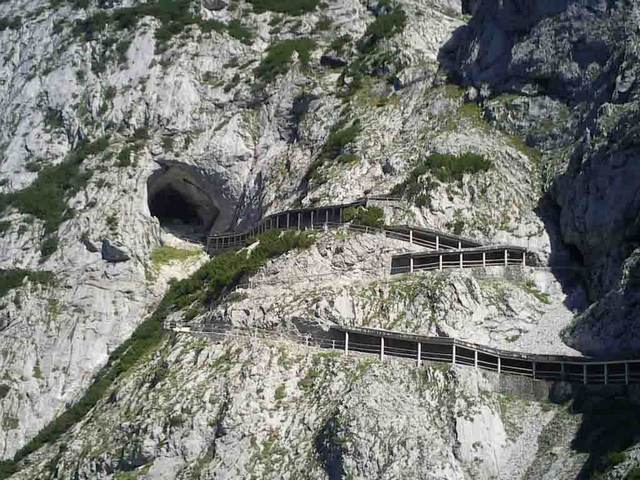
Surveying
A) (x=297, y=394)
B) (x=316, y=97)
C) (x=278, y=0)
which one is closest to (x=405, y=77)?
(x=316, y=97)

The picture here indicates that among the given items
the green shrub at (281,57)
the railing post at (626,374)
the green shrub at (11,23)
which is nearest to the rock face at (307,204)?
the green shrub at (11,23)

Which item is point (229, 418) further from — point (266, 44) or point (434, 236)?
point (266, 44)

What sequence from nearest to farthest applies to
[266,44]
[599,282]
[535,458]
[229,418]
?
[535,458]
[229,418]
[599,282]
[266,44]

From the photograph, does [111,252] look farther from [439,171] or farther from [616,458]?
[616,458]

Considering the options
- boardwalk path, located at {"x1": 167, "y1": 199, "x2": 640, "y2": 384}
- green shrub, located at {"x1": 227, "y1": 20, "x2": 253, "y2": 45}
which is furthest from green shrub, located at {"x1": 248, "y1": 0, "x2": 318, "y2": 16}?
boardwalk path, located at {"x1": 167, "y1": 199, "x2": 640, "y2": 384}

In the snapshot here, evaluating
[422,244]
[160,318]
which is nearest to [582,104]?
[422,244]

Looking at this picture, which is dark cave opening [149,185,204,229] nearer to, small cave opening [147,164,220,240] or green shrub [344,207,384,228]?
small cave opening [147,164,220,240]
